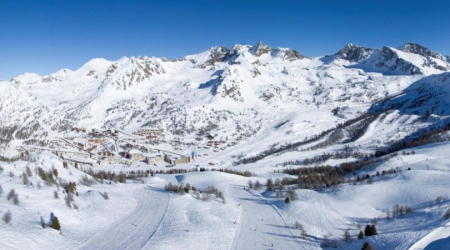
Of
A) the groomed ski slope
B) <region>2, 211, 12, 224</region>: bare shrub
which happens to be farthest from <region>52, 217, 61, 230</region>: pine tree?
<region>2, 211, 12, 224</region>: bare shrub

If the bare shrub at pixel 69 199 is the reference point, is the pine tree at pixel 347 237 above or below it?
below

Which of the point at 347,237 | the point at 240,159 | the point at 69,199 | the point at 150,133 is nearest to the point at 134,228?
the point at 69,199

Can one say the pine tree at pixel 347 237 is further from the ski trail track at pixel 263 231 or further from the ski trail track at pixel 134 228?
the ski trail track at pixel 134 228

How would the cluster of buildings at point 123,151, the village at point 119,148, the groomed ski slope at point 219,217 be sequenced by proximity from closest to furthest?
the groomed ski slope at point 219,217
the cluster of buildings at point 123,151
the village at point 119,148

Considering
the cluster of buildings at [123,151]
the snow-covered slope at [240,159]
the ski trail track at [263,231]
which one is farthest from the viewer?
the cluster of buildings at [123,151]

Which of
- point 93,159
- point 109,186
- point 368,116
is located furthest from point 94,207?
point 368,116

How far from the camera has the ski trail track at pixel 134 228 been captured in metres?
20.6

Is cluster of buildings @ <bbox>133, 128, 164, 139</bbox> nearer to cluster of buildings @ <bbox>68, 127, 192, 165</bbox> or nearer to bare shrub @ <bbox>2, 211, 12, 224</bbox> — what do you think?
cluster of buildings @ <bbox>68, 127, 192, 165</bbox>

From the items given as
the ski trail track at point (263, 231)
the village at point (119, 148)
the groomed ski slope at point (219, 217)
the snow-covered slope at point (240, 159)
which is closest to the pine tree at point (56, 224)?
the groomed ski slope at point (219, 217)

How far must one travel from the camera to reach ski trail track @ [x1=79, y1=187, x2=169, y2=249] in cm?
2061

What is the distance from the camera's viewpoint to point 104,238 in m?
21.5

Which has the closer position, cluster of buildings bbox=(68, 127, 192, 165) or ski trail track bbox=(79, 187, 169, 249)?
ski trail track bbox=(79, 187, 169, 249)

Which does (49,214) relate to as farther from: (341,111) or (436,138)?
(341,111)

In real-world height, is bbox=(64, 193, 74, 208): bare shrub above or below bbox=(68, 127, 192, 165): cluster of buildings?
below
